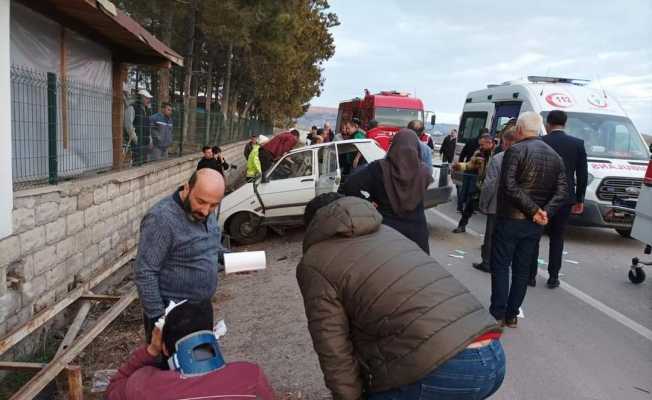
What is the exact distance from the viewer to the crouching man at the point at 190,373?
1803mm

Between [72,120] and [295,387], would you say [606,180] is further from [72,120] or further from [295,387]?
[72,120]

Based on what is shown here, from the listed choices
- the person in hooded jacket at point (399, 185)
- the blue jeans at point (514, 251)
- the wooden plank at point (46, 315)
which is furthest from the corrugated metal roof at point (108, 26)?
the blue jeans at point (514, 251)

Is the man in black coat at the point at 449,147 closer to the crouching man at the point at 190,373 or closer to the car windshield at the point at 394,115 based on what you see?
the car windshield at the point at 394,115

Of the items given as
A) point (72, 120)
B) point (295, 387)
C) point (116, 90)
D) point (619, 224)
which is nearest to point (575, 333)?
point (295, 387)

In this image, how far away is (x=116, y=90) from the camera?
31.2 feet

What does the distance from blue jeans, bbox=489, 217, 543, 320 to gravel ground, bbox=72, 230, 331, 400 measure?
180cm

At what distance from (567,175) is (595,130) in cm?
465

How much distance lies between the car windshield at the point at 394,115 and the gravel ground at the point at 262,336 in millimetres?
12611

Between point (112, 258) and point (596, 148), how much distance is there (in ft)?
27.7

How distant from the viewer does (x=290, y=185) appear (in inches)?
344

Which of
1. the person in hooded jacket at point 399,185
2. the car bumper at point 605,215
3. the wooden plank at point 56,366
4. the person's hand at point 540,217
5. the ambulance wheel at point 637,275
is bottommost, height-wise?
the wooden plank at point 56,366

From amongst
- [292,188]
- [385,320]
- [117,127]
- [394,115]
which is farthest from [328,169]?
[394,115]

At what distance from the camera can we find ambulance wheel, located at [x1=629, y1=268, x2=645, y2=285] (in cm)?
657

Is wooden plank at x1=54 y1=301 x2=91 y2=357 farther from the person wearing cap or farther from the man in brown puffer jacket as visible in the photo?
the person wearing cap
